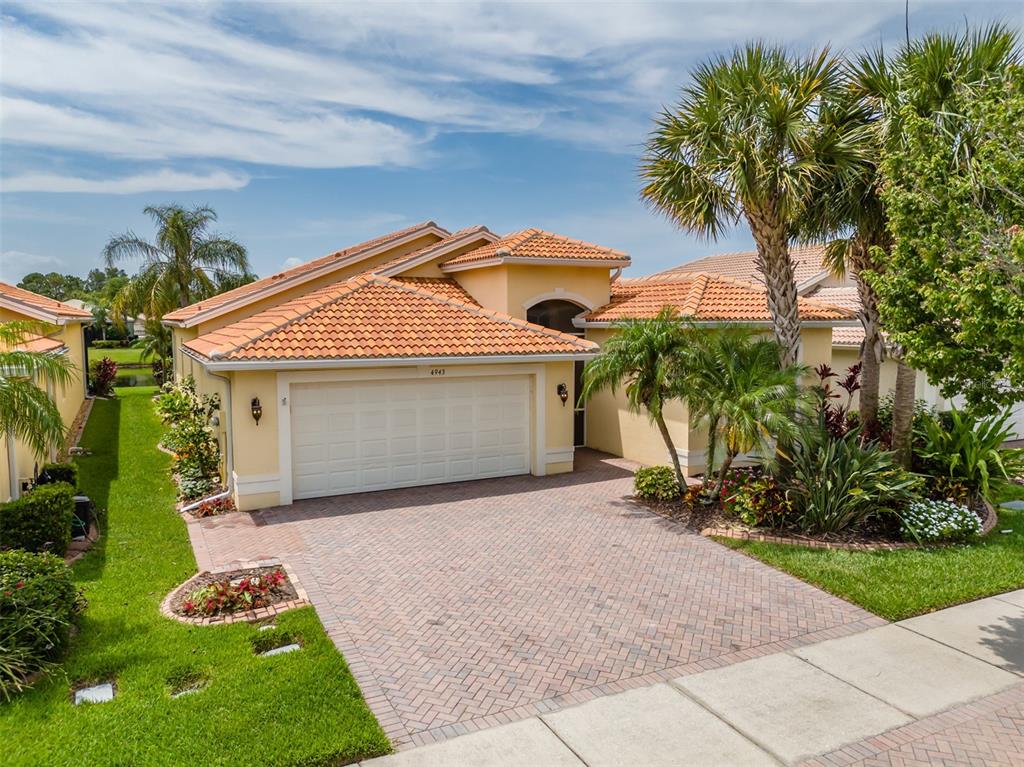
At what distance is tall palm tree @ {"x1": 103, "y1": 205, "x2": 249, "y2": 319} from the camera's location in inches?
1305

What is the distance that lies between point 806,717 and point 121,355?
6768 centimetres

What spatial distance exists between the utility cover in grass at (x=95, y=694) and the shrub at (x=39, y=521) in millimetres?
4458

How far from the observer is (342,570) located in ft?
34.2

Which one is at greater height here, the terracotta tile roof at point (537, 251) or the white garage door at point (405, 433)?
the terracotta tile roof at point (537, 251)

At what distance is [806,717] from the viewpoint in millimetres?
6629

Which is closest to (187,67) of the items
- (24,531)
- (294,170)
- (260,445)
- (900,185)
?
(260,445)

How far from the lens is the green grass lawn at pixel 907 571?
9352mm

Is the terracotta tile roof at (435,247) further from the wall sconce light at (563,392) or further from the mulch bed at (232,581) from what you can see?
the mulch bed at (232,581)

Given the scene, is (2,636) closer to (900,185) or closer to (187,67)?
(187,67)

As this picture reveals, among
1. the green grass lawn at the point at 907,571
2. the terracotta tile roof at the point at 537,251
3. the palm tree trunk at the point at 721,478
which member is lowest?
the green grass lawn at the point at 907,571

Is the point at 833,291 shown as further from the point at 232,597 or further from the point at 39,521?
the point at 39,521

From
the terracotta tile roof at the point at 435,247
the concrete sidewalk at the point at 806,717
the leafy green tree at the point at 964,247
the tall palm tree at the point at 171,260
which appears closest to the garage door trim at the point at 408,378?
the terracotta tile roof at the point at 435,247

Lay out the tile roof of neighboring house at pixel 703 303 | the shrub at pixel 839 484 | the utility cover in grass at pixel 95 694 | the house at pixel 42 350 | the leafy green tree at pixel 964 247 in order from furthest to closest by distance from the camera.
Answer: the tile roof of neighboring house at pixel 703 303 → the house at pixel 42 350 → the shrub at pixel 839 484 → the leafy green tree at pixel 964 247 → the utility cover in grass at pixel 95 694

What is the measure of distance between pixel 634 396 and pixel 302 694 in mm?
8758
